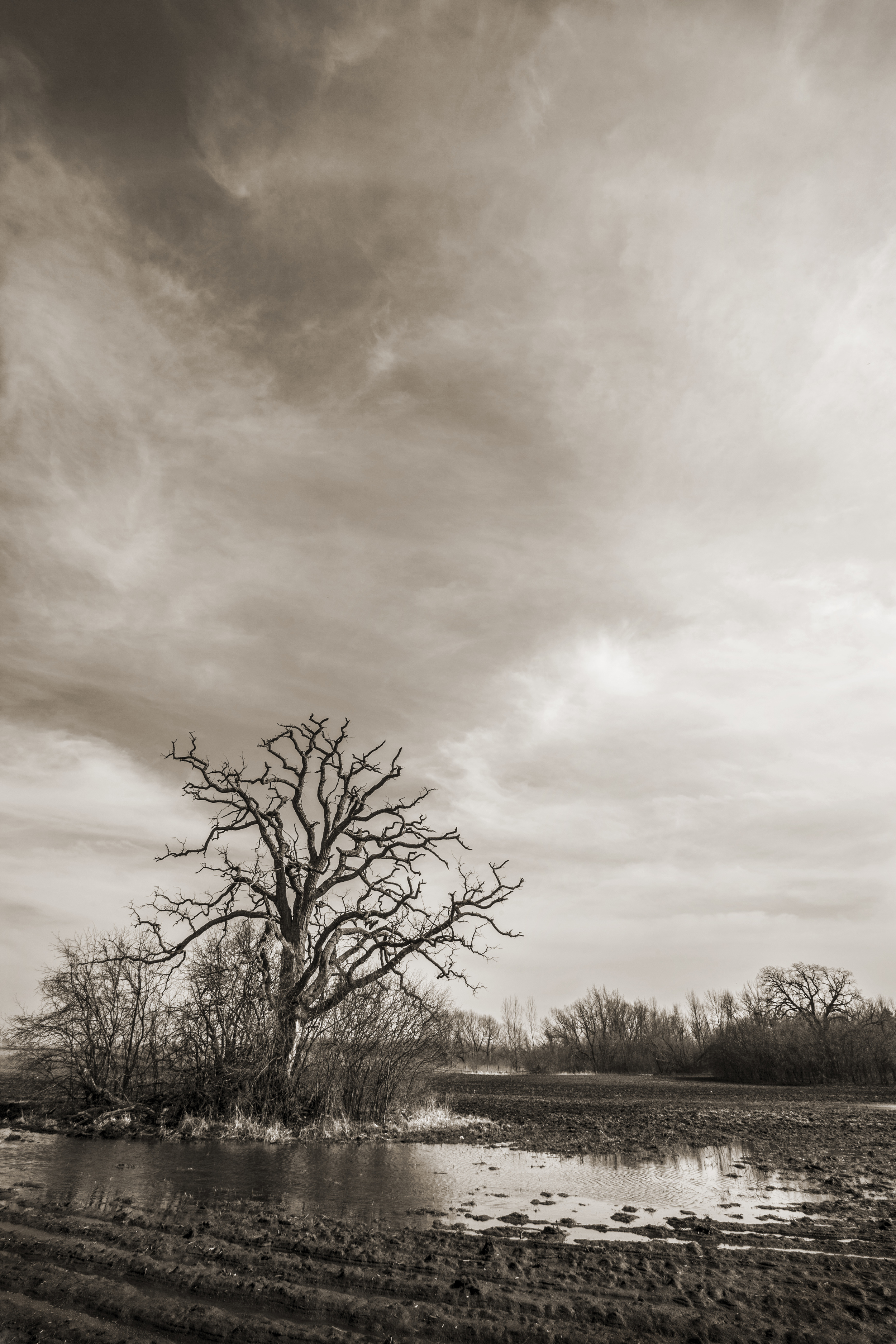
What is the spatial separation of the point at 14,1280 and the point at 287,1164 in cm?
643

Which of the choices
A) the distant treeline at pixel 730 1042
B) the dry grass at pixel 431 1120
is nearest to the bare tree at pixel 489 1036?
the distant treeline at pixel 730 1042

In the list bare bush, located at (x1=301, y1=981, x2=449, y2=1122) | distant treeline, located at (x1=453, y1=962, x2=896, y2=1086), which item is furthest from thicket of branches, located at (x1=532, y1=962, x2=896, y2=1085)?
bare bush, located at (x1=301, y1=981, x2=449, y2=1122)

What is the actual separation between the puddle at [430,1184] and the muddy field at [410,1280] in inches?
15.8

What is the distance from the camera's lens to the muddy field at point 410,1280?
162 inches

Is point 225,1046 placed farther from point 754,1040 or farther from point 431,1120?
point 754,1040

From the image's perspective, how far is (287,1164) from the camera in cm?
1034

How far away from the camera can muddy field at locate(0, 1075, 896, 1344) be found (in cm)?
411

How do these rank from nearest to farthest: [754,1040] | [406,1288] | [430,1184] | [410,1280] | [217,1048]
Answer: [406,1288] < [410,1280] < [430,1184] < [217,1048] < [754,1040]

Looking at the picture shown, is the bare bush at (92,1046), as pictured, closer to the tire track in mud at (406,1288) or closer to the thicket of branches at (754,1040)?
the tire track in mud at (406,1288)

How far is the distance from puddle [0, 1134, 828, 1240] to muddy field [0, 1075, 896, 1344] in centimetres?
40

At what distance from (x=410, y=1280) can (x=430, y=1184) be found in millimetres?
4629

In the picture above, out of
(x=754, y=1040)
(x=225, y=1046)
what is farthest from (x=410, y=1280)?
(x=754, y=1040)

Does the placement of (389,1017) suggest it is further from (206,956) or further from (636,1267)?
(636,1267)

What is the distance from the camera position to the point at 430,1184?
8992mm
